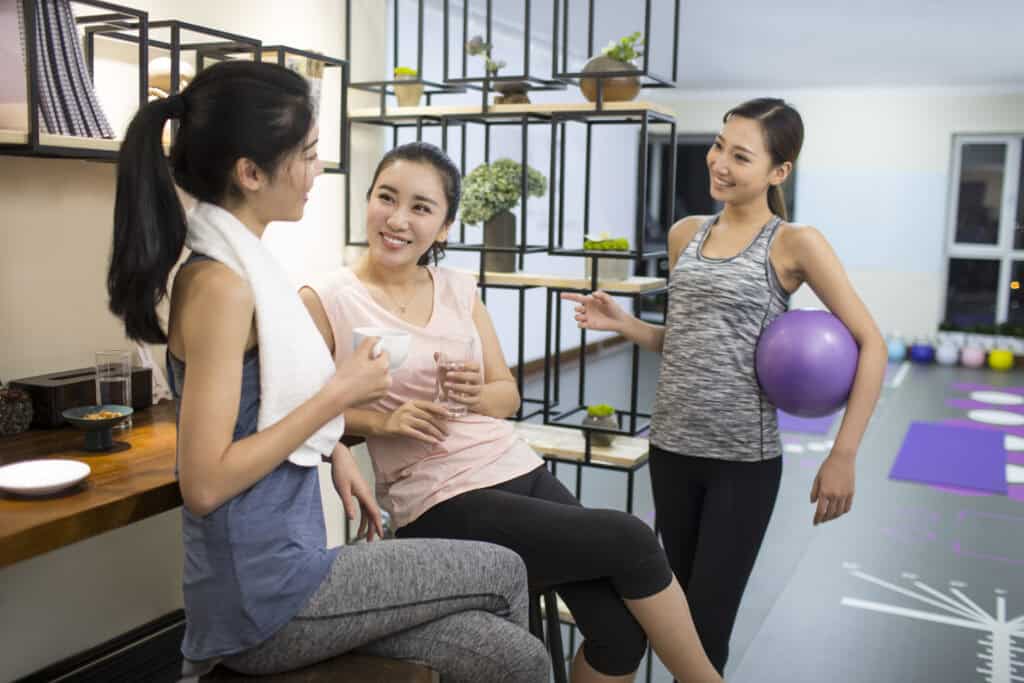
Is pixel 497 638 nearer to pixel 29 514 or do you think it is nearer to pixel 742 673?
pixel 29 514

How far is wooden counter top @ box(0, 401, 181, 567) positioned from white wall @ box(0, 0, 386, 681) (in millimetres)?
318

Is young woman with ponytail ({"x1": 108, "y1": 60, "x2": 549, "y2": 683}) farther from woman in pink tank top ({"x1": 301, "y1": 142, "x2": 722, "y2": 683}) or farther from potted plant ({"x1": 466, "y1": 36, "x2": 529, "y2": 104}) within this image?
potted plant ({"x1": 466, "y1": 36, "x2": 529, "y2": 104})

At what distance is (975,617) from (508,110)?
2.27 meters

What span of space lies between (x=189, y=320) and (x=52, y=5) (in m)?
1.04

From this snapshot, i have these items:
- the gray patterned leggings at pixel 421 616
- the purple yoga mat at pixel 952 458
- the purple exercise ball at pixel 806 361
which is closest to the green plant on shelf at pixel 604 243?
the purple exercise ball at pixel 806 361

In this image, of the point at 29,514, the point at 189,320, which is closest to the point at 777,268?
the point at 189,320

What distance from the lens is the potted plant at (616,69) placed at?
2.71 m

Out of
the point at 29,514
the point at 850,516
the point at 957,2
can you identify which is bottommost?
the point at 850,516

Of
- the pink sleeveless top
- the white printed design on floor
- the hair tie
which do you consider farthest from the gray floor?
the hair tie

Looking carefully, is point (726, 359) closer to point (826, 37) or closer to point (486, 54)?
point (486, 54)

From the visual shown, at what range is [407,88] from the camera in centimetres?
314

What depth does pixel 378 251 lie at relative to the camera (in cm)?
175

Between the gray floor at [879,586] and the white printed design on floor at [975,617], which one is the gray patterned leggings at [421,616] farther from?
the white printed design on floor at [975,617]

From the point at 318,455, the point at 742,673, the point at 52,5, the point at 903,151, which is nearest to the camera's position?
the point at 318,455
